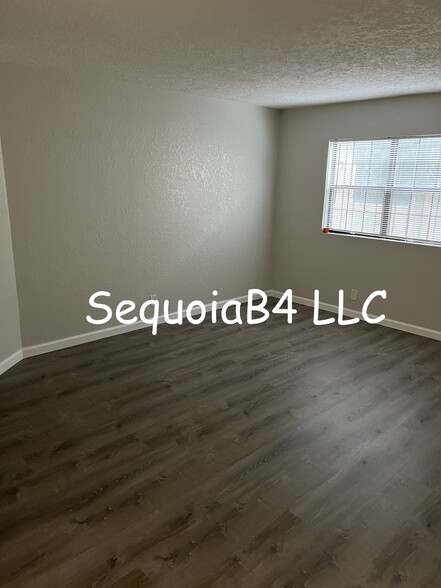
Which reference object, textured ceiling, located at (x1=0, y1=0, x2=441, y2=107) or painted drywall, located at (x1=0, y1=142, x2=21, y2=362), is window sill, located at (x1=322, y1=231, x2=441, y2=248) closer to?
textured ceiling, located at (x1=0, y1=0, x2=441, y2=107)

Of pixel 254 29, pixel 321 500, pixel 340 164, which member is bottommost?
pixel 321 500

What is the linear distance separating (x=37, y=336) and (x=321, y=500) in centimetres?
283

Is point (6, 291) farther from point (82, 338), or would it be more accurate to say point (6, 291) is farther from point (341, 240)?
point (341, 240)

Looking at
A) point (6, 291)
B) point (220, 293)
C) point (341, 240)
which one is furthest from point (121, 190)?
point (341, 240)

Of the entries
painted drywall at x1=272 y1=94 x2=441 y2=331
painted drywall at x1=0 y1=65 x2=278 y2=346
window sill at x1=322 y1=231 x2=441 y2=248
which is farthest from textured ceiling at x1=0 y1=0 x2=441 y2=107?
window sill at x1=322 y1=231 x2=441 y2=248

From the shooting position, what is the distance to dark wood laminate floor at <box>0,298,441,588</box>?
6.02 feet

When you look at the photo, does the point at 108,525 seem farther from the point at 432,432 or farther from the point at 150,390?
the point at 432,432

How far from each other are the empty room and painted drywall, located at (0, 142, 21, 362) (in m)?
0.02

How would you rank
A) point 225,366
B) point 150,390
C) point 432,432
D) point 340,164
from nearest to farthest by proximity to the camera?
point 432,432
point 150,390
point 225,366
point 340,164

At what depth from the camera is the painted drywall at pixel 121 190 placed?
3.63 m

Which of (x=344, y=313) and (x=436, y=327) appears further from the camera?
(x=344, y=313)

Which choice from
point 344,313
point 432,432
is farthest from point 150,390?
point 344,313

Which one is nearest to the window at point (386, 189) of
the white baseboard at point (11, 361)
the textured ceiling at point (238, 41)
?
the textured ceiling at point (238, 41)

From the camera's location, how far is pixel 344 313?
5266mm
